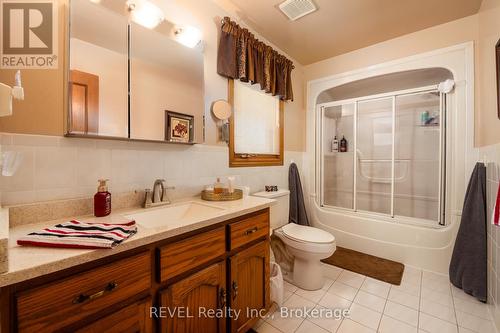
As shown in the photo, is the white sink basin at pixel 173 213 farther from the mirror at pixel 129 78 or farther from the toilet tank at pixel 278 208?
the toilet tank at pixel 278 208

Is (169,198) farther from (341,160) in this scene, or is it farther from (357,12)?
(341,160)

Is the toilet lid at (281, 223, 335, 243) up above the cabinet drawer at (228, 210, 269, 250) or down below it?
below

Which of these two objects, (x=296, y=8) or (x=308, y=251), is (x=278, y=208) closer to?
(x=308, y=251)

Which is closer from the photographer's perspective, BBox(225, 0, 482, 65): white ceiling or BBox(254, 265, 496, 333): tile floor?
BBox(254, 265, 496, 333): tile floor

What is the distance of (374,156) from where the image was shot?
115 inches

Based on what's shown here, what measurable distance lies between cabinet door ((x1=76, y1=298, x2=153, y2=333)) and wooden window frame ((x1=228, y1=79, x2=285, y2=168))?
119 centimetres

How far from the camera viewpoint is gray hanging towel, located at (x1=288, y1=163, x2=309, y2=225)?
250 centimetres

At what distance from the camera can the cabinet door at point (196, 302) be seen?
0.87 m

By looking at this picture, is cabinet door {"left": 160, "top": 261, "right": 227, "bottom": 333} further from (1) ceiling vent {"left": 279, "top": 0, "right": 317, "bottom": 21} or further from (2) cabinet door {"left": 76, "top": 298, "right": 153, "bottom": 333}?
(1) ceiling vent {"left": 279, "top": 0, "right": 317, "bottom": 21}

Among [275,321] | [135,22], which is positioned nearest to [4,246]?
[135,22]

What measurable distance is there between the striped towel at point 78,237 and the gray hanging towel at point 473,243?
2.42 meters

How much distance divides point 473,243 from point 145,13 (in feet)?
9.52

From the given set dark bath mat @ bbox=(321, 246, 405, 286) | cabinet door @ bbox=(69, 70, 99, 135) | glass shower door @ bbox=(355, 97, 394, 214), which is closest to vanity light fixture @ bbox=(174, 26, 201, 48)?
cabinet door @ bbox=(69, 70, 99, 135)

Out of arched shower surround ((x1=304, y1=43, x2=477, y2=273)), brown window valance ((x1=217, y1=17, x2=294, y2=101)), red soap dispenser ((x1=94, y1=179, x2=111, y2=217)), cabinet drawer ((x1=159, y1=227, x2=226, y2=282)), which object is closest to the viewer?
cabinet drawer ((x1=159, y1=227, x2=226, y2=282))
